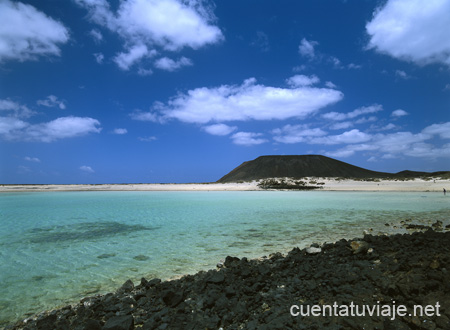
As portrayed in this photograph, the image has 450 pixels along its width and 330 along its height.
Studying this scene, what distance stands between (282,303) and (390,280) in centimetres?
220

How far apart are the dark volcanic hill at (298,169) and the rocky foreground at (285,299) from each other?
319 feet

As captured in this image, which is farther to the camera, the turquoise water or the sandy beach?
the sandy beach

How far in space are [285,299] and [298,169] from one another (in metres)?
110

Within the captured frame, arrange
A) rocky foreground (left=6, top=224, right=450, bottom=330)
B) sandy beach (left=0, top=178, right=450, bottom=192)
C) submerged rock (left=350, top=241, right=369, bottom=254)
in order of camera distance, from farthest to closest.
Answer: sandy beach (left=0, top=178, right=450, bottom=192) → submerged rock (left=350, top=241, right=369, bottom=254) → rocky foreground (left=6, top=224, right=450, bottom=330)

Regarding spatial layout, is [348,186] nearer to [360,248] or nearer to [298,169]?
[360,248]

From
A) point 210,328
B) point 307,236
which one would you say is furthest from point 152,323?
point 307,236

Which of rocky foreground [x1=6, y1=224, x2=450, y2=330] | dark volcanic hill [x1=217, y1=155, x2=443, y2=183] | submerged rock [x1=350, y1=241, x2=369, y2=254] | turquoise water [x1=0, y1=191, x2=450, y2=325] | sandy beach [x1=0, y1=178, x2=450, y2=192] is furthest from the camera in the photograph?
dark volcanic hill [x1=217, y1=155, x2=443, y2=183]

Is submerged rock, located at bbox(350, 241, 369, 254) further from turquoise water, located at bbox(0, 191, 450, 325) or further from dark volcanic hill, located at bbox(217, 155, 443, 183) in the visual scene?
dark volcanic hill, located at bbox(217, 155, 443, 183)

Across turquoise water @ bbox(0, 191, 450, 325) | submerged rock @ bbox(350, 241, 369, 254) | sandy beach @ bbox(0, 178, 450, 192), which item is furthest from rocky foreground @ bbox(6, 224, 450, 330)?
sandy beach @ bbox(0, 178, 450, 192)

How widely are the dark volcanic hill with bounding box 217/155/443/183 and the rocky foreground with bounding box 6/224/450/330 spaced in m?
97.3

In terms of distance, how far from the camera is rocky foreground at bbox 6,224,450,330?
147 inches

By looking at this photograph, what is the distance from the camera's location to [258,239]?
10.3 meters

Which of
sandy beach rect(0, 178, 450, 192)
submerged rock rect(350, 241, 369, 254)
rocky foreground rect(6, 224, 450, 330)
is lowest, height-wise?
rocky foreground rect(6, 224, 450, 330)

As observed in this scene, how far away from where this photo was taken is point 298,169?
110 metres
